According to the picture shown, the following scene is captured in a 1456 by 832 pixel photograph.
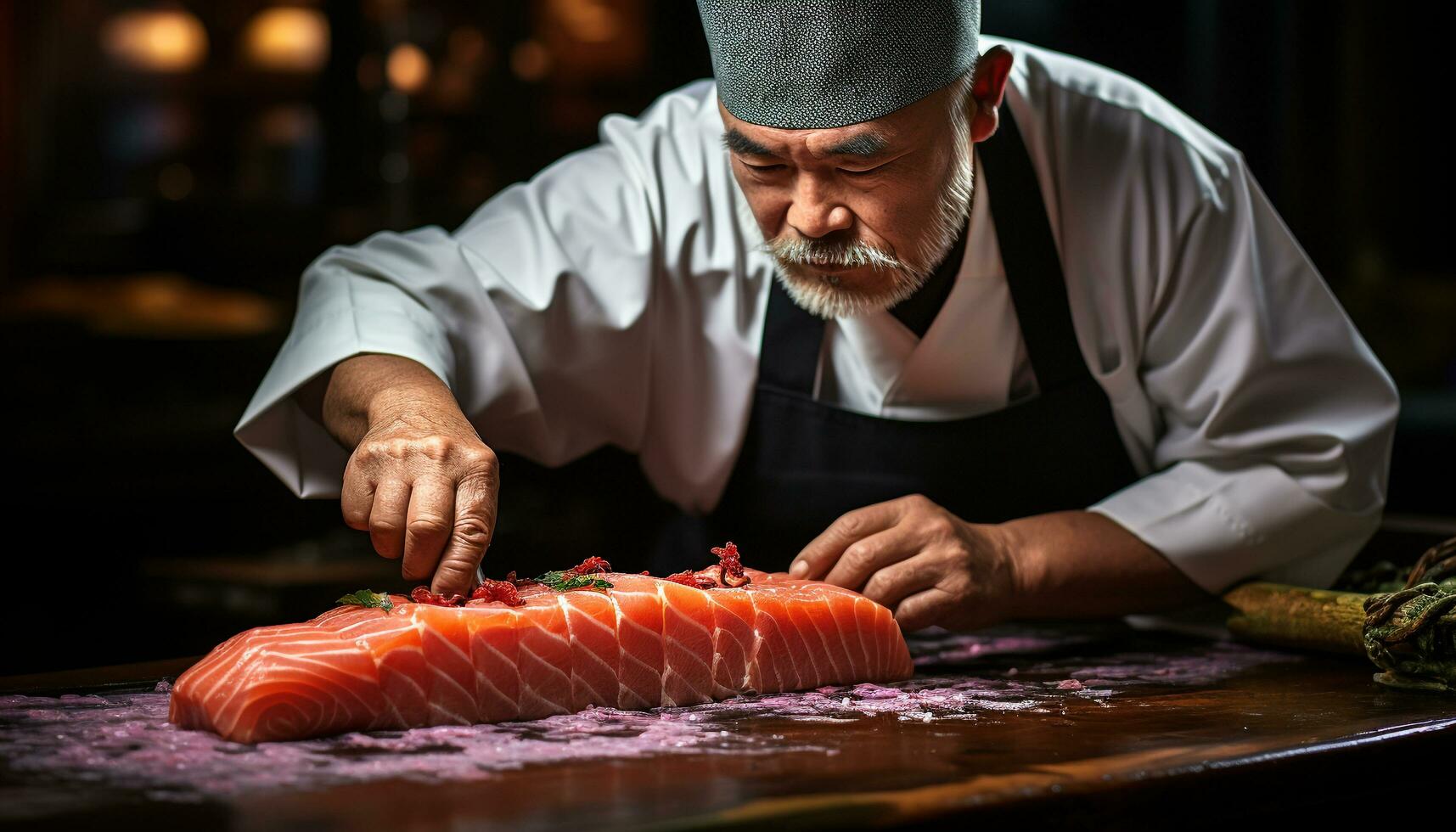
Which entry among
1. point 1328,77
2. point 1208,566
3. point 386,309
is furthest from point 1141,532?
point 1328,77

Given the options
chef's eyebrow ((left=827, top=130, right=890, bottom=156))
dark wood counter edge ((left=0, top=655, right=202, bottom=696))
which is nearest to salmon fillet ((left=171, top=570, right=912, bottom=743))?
dark wood counter edge ((left=0, top=655, right=202, bottom=696))

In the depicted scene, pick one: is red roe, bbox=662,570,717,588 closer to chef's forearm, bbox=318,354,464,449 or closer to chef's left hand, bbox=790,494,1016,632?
chef's left hand, bbox=790,494,1016,632

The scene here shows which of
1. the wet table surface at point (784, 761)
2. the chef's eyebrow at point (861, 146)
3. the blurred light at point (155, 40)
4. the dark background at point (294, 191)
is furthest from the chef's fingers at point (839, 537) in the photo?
the blurred light at point (155, 40)

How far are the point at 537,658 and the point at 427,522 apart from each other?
9.4 inches

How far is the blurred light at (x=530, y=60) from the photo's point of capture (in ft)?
23.4

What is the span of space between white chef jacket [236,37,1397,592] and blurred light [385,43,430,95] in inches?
168

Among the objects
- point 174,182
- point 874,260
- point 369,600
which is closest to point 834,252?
point 874,260

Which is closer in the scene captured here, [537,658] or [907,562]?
[537,658]

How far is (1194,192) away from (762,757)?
62.1 inches

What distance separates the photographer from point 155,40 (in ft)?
25.1

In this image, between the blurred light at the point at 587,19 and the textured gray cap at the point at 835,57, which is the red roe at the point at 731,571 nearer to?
the textured gray cap at the point at 835,57

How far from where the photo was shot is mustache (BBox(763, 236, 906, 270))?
2502 mm

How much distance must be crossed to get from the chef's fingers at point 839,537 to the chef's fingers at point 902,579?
0.07m

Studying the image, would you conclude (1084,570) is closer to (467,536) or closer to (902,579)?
(902,579)
